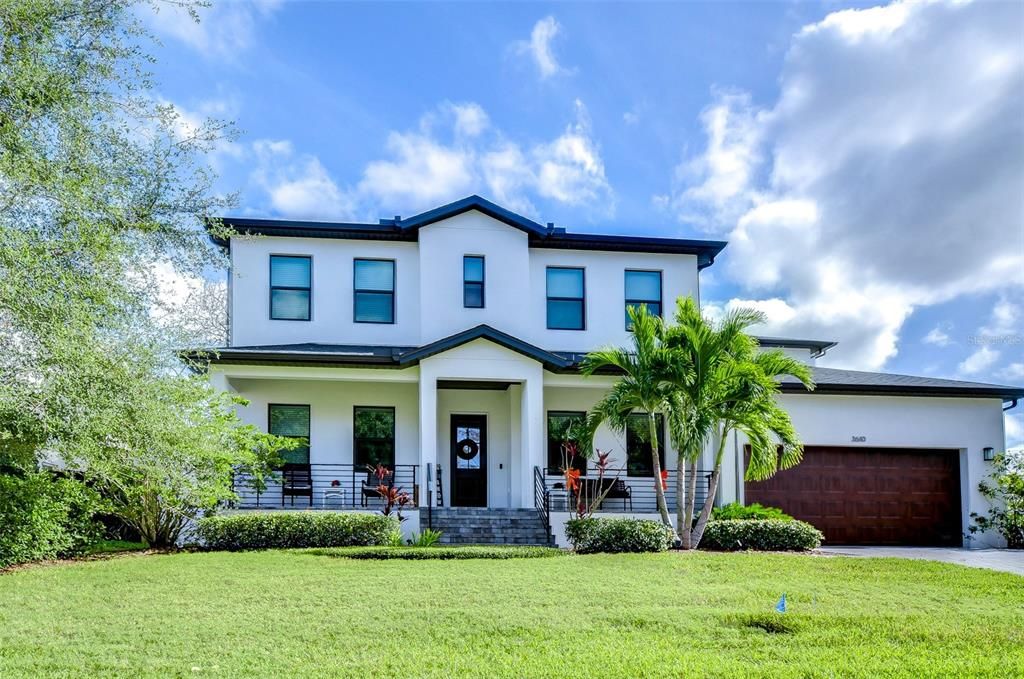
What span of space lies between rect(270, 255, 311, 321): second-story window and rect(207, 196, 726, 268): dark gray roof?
62 centimetres

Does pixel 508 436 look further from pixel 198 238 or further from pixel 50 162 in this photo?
pixel 50 162

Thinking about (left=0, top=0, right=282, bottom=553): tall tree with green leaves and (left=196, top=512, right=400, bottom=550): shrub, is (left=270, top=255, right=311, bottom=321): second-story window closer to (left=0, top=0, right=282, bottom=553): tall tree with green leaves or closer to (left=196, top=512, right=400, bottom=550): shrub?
(left=196, top=512, right=400, bottom=550): shrub

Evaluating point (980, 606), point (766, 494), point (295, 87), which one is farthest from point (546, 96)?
point (980, 606)

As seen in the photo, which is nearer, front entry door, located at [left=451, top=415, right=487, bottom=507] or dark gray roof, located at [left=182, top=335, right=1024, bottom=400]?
dark gray roof, located at [left=182, top=335, right=1024, bottom=400]

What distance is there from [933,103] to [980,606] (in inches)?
347

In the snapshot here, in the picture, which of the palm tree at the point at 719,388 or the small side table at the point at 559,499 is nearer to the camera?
the palm tree at the point at 719,388

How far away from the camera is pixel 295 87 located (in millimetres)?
15469

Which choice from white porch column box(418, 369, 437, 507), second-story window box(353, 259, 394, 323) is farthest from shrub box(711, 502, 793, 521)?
second-story window box(353, 259, 394, 323)

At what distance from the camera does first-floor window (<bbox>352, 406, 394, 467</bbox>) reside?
18781 millimetres

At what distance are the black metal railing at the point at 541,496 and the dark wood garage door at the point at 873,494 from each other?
4.47 metres

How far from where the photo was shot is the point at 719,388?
583 inches

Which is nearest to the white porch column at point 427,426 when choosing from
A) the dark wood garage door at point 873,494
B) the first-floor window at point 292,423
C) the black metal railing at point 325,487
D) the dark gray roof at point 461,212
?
the black metal railing at point 325,487

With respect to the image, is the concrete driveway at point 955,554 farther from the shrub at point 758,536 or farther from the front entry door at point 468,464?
the front entry door at point 468,464

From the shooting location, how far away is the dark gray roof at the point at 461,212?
62.6 feet
